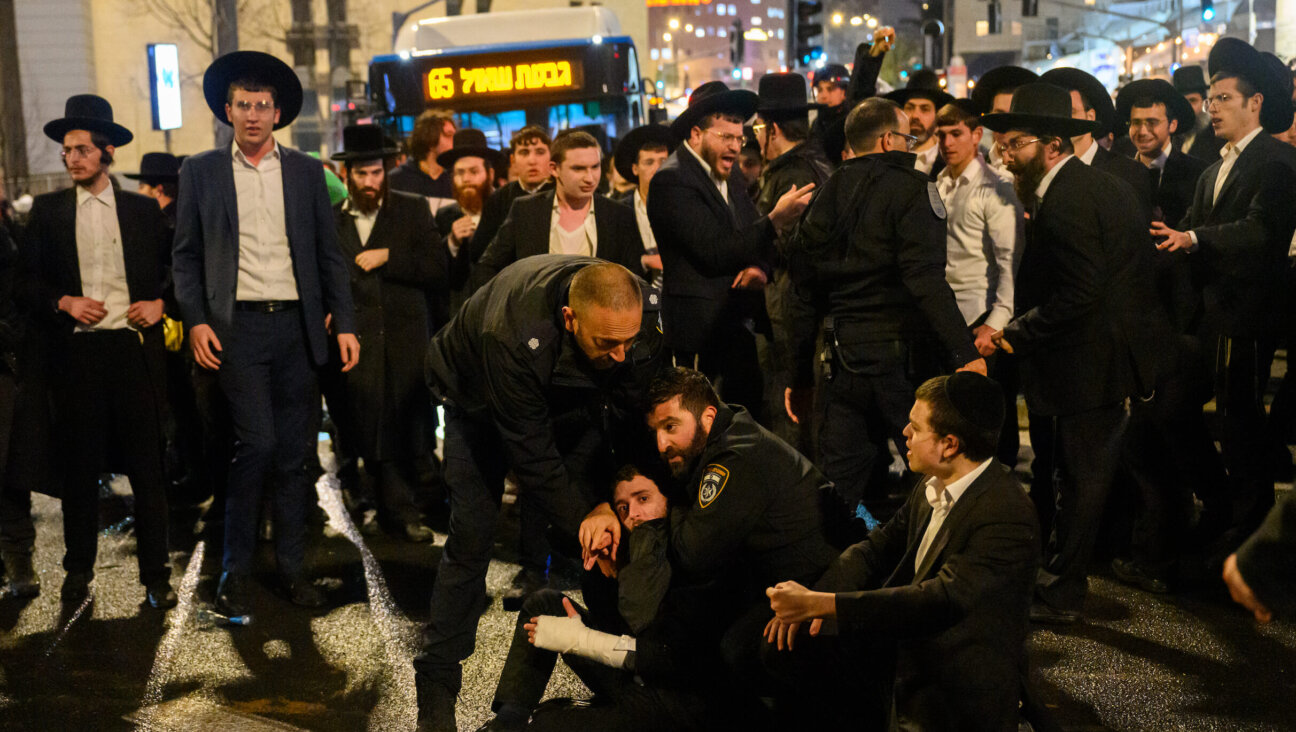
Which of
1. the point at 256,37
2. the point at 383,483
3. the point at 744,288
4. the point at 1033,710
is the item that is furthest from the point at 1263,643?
the point at 256,37

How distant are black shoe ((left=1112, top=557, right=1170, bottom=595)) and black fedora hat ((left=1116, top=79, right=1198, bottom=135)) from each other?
283 cm

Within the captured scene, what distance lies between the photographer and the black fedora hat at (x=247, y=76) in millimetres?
5277

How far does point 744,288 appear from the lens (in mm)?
6047

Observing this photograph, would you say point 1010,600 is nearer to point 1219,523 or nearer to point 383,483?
point 1219,523

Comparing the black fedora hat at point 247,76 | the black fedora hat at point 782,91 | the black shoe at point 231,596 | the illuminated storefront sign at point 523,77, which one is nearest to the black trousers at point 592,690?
the black shoe at point 231,596

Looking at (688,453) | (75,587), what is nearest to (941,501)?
(688,453)

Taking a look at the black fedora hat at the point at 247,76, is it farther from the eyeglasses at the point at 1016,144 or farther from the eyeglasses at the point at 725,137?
the eyeglasses at the point at 1016,144

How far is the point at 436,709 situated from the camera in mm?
4148

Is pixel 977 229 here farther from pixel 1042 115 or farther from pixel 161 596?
pixel 161 596

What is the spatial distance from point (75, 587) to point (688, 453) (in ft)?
10.9

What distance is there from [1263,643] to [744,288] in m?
2.72

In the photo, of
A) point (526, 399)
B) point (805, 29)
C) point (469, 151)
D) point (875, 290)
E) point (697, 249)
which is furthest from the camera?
point (805, 29)

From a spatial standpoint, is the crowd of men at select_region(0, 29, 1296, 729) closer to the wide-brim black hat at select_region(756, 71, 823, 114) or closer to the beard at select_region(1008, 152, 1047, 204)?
Result: the beard at select_region(1008, 152, 1047, 204)

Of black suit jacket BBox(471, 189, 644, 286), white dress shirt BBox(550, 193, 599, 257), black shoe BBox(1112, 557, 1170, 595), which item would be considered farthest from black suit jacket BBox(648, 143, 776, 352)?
black shoe BBox(1112, 557, 1170, 595)
